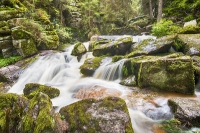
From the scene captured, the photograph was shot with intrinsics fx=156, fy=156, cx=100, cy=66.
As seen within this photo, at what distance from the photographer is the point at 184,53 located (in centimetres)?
777

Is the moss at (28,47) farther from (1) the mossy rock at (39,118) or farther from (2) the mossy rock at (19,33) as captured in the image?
(1) the mossy rock at (39,118)

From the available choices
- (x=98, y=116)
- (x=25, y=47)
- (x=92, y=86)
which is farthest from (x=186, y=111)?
(x=25, y=47)

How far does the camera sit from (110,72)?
804 cm

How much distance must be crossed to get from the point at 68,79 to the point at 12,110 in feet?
16.9

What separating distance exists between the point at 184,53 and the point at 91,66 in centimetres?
483

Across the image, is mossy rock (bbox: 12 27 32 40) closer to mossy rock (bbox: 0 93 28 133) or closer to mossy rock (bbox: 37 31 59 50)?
mossy rock (bbox: 37 31 59 50)

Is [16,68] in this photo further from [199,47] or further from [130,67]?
[199,47]

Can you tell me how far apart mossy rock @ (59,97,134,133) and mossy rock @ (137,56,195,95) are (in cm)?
276

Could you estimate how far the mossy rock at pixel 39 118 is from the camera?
286 centimetres

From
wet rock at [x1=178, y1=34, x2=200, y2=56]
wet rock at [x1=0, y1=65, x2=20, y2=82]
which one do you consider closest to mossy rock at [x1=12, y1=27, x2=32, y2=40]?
wet rock at [x1=0, y1=65, x2=20, y2=82]

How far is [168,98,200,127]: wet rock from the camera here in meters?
3.73

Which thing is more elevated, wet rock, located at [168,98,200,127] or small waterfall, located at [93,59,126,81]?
small waterfall, located at [93,59,126,81]

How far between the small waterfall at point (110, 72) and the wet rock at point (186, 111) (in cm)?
364

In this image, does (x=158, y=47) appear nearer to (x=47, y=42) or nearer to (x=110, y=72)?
(x=110, y=72)
